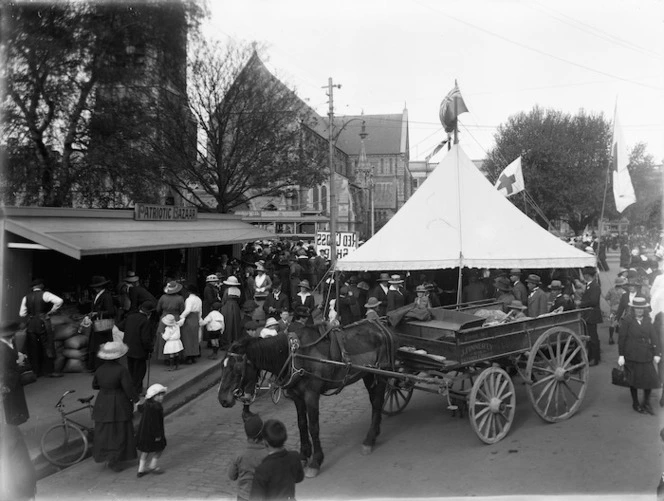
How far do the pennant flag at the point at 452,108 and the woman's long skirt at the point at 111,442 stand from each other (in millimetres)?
8953

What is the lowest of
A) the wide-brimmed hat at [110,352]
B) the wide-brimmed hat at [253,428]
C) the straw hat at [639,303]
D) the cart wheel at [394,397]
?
the cart wheel at [394,397]

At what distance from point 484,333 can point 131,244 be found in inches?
310

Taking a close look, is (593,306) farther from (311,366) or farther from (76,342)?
(76,342)

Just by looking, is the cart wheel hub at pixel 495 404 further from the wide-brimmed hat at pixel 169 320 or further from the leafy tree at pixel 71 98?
the leafy tree at pixel 71 98

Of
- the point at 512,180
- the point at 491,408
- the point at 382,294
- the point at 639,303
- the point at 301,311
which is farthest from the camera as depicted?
the point at 512,180

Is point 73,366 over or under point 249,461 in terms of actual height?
under

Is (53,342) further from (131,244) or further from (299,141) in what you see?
(299,141)

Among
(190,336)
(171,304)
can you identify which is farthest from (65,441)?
(190,336)

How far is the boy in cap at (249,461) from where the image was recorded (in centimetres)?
458

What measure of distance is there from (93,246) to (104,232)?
2.24m

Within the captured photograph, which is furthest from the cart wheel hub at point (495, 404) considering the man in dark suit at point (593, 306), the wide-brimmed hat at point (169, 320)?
the wide-brimmed hat at point (169, 320)

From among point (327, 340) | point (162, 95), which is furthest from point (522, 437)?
point (162, 95)

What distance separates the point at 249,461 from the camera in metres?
4.62

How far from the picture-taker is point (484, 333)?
700 centimetres
